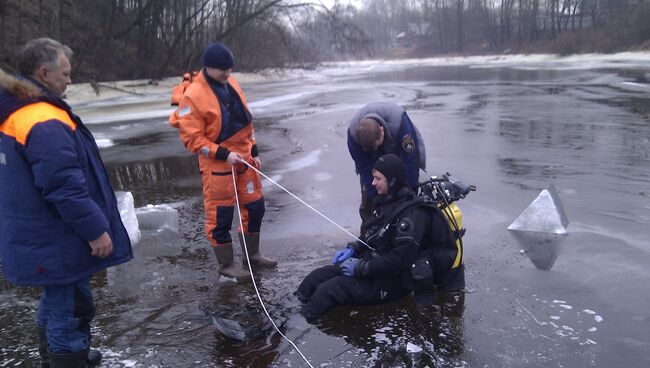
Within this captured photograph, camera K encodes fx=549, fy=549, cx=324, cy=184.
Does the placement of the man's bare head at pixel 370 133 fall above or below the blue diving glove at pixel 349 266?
above

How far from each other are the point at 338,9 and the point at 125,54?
14.0 m

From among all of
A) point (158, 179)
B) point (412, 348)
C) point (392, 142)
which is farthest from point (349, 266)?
point (158, 179)

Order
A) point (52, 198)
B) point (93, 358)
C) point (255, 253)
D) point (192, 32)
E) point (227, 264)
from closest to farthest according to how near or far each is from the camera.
A: point (52, 198) → point (93, 358) → point (227, 264) → point (255, 253) → point (192, 32)

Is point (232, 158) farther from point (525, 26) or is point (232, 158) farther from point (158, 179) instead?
point (525, 26)

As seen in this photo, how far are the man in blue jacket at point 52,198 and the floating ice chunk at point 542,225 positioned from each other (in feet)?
12.9

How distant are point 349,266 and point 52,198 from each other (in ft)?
6.74

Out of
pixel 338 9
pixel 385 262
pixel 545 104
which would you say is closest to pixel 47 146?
pixel 385 262

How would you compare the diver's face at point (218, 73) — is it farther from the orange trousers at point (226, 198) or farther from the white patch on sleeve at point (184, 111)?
the orange trousers at point (226, 198)

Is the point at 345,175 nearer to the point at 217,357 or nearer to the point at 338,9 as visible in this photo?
the point at 217,357

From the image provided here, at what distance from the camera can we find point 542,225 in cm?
562

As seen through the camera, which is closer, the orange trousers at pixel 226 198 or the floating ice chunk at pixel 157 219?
the orange trousers at pixel 226 198

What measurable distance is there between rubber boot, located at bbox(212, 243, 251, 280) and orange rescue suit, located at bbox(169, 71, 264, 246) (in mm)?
59

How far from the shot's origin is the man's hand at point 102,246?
2.84 metres

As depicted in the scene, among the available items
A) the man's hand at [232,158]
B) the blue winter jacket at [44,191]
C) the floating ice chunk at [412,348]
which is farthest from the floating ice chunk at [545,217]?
the blue winter jacket at [44,191]
